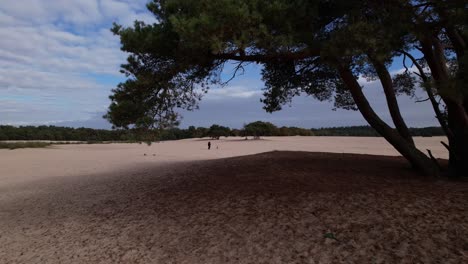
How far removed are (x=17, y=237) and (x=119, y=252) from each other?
228cm

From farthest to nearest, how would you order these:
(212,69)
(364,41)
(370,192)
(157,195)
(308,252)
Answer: (157,195), (212,69), (370,192), (364,41), (308,252)

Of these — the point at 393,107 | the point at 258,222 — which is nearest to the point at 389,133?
the point at 393,107

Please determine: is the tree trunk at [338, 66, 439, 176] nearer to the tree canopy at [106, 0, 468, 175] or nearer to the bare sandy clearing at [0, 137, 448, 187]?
the tree canopy at [106, 0, 468, 175]

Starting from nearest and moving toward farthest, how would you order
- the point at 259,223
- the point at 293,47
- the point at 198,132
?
1. the point at 259,223
2. the point at 293,47
3. the point at 198,132

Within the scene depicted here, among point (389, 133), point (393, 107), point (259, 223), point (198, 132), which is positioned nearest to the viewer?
point (259, 223)

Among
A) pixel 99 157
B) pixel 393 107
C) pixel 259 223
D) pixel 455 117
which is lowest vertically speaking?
pixel 259 223

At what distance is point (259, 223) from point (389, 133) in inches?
157

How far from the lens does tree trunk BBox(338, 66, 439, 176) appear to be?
697 cm

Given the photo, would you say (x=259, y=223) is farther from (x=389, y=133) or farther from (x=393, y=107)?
(x=393, y=107)

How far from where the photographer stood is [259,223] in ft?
15.9

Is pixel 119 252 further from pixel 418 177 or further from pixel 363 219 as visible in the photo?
pixel 418 177

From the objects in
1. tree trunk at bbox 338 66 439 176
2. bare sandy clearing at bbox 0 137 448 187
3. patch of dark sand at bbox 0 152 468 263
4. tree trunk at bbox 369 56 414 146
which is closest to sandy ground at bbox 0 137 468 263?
patch of dark sand at bbox 0 152 468 263

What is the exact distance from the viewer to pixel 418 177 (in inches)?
286

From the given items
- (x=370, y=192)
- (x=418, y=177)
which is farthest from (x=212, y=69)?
(x=418, y=177)
